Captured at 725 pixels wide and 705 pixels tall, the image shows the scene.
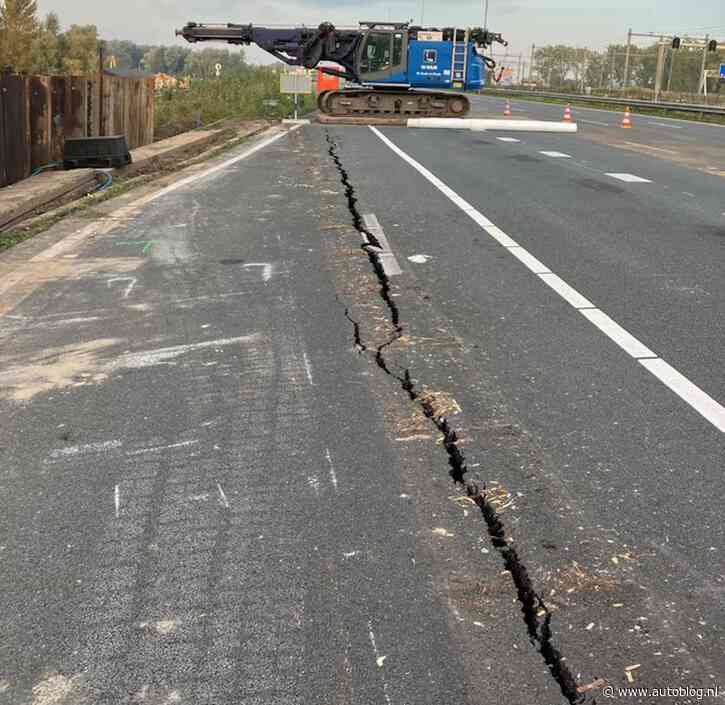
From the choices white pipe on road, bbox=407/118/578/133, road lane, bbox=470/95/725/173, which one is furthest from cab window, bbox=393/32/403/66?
road lane, bbox=470/95/725/173

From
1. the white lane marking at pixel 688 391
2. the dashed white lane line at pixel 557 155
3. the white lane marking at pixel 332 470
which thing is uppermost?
the dashed white lane line at pixel 557 155

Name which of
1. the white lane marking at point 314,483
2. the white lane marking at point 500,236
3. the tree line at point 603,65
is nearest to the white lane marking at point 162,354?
the white lane marking at point 314,483

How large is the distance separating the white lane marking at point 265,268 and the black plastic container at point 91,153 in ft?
26.7

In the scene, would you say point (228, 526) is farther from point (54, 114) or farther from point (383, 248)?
point (54, 114)

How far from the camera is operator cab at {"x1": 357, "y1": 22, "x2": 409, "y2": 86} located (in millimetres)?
28781

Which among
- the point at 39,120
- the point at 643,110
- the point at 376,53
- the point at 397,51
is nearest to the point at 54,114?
the point at 39,120

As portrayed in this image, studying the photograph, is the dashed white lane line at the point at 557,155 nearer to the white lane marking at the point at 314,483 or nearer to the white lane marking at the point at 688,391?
the white lane marking at the point at 688,391

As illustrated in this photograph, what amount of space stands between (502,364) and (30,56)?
269 feet

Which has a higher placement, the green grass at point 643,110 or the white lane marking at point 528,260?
the green grass at point 643,110

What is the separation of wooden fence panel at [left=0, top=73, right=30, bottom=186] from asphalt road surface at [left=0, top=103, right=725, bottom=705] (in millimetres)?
5358

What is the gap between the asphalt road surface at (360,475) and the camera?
265cm

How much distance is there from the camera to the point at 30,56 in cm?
7731

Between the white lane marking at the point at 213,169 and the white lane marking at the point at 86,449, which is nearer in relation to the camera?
the white lane marking at the point at 86,449

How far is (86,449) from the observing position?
161 inches
